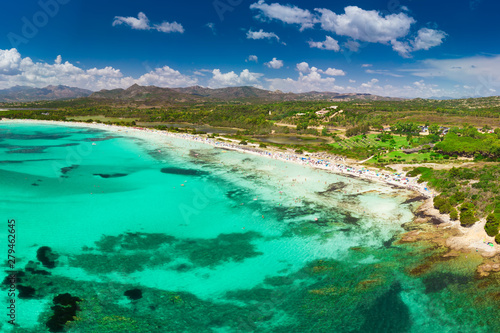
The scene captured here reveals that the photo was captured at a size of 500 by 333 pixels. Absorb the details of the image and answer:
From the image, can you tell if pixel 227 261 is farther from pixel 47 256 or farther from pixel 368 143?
pixel 368 143

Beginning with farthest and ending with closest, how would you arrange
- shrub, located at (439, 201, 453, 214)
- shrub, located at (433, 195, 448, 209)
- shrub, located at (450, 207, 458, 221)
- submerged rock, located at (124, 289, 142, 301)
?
shrub, located at (433, 195, 448, 209) < shrub, located at (439, 201, 453, 214) < shrub, located at (450, 207, 458, 221) < submerged rock, located at (124, 289, 142, 301)

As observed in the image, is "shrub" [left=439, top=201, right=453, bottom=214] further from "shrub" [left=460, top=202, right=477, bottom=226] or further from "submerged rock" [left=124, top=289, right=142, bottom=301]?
"submerged rock" [left=124, top=289, right=142, bottom=301]

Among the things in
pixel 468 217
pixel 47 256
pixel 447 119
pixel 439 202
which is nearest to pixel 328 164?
pixel 439 202

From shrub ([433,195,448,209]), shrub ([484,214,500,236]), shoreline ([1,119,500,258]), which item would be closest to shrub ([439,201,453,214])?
shoreline ([1,119,500,258])

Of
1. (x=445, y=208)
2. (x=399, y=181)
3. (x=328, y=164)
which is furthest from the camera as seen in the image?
(x=328, y=164)

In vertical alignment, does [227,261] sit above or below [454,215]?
below
